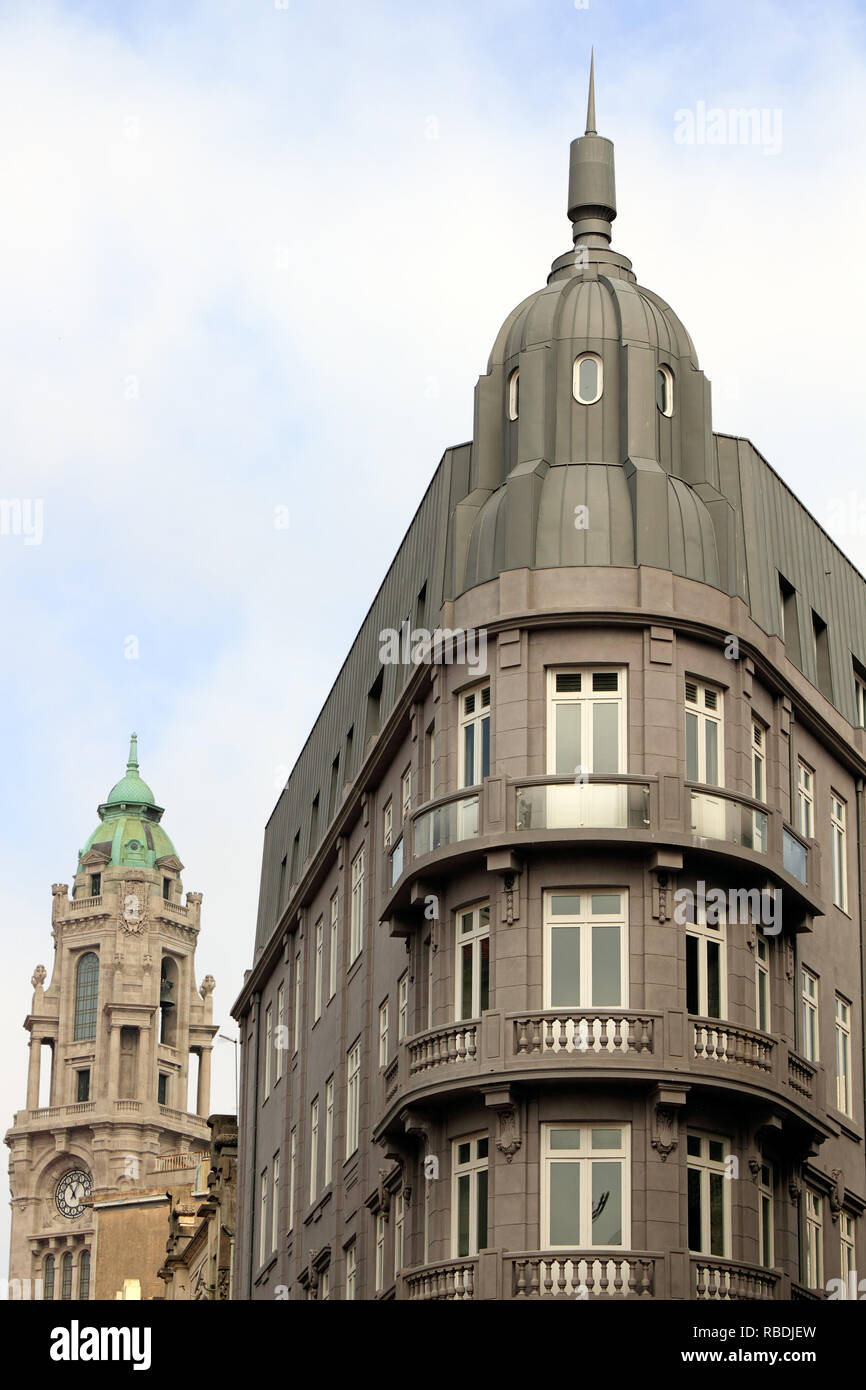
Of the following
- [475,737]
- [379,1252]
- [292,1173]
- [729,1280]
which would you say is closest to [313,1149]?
[292,1173]

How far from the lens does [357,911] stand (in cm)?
5997

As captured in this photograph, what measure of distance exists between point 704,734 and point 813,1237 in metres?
10.3

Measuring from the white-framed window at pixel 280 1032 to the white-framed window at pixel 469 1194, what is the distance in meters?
23.6

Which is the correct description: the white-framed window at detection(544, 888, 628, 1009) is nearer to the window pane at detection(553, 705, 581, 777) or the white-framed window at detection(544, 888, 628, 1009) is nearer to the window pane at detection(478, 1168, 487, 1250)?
the window pane at detection(553, 705, 581, 777)

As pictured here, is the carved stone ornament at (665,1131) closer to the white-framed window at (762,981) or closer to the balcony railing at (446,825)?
the white-framed window at (762,981)

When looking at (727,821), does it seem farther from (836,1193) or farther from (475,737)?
(836,1193)

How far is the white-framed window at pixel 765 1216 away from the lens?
1821 inches

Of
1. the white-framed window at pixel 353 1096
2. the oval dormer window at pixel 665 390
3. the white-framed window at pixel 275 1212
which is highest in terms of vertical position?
the oval dormer window at pixel 665 390

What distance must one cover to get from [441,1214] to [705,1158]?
16.1ft

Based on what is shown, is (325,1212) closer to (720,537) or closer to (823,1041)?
(823,1041)

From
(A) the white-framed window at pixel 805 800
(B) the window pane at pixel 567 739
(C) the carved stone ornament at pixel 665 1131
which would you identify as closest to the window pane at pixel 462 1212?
(C) the carved stone ornament at pixel 665 1131

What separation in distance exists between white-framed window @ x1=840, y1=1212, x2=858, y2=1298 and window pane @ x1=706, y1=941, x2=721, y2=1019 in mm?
7966
